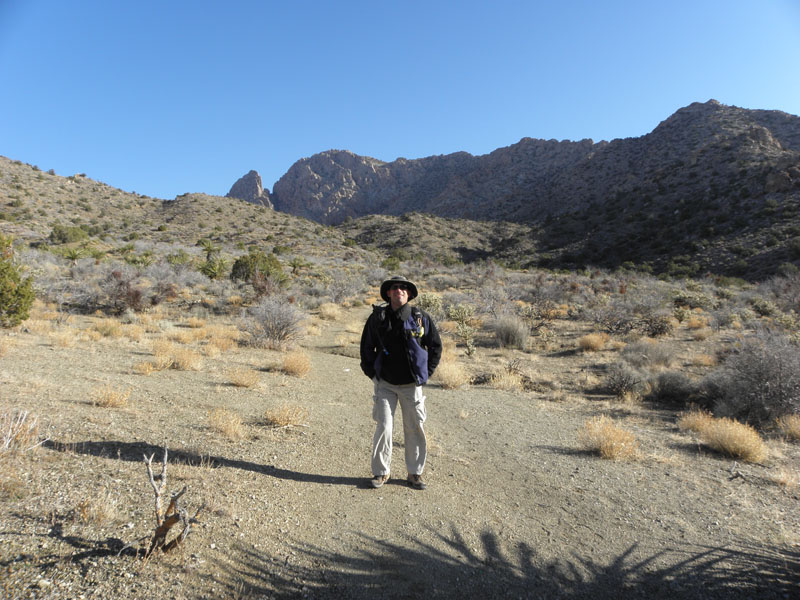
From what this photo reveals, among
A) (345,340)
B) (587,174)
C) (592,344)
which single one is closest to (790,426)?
(592,344)

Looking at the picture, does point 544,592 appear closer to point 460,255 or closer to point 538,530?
point 538,530

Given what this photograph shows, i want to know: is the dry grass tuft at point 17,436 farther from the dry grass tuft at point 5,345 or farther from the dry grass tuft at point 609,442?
the dry grass tuft at point 609,442

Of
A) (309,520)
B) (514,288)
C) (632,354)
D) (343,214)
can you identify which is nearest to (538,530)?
(309,520)

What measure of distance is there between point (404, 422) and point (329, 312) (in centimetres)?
1355

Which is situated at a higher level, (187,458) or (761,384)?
(761,384)

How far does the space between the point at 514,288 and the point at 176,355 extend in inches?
733

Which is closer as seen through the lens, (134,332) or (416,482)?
(416,482)

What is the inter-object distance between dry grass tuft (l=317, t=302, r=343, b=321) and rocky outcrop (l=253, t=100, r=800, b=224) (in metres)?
41.3

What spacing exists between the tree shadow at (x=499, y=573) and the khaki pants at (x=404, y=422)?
2.82 ft

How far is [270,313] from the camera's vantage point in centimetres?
1112

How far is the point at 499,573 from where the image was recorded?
2.79 metres

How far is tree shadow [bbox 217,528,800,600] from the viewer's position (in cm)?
252

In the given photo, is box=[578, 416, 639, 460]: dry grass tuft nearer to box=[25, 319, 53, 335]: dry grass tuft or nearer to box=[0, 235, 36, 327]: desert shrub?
box=[25, 319, 53, 335]: dry grass tuft

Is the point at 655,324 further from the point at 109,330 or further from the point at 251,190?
the point at 251,190
